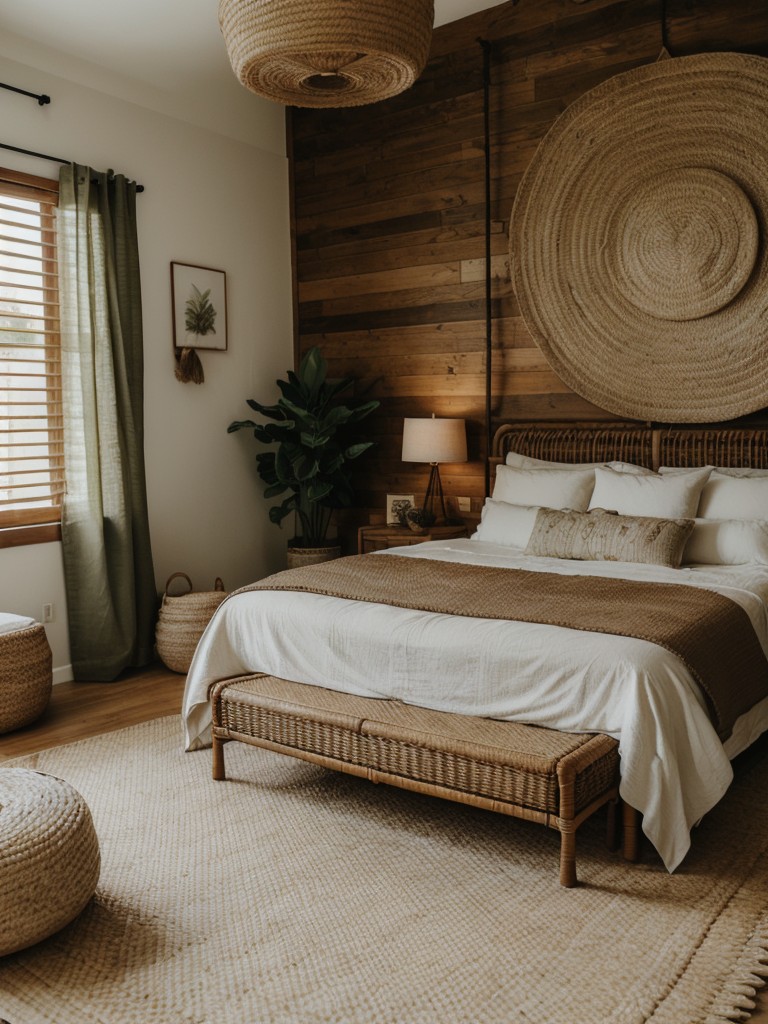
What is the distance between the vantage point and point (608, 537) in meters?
3.73

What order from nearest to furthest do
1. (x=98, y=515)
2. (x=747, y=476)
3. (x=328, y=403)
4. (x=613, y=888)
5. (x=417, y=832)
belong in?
1. (x=613, y=888)
2. (x=417, y=832)
3. (x=747, y=476)
4. (x=98, y=515)
5. (x=328, y=403)

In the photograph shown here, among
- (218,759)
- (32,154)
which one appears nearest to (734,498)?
(218,759)

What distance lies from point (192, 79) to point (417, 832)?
13.8ft

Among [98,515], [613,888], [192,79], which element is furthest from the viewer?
[192,79]

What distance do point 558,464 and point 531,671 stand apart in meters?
2.01

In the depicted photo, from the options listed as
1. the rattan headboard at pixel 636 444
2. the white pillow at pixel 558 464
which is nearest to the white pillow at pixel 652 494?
the white pillow at pixel 558 464

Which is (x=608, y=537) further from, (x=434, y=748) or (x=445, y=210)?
(x=445, y=210)

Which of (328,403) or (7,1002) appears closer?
(7,1002)

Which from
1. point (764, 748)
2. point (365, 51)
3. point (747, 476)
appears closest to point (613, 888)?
point (764, 748)

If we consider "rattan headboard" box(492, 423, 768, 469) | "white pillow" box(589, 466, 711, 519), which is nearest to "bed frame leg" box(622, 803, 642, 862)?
"white pillow" box(589, 466, 711, 519)

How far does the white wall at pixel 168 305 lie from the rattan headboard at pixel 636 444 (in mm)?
1667

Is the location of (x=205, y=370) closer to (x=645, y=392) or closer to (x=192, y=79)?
(x=192, y=79)

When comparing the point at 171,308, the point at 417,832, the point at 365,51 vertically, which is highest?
the point at 365,51

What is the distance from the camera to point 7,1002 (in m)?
2.01
